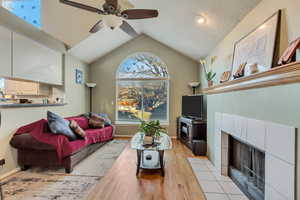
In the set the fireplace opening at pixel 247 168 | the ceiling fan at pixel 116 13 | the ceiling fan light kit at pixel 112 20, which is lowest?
the fireplace opening at pixel 247 168

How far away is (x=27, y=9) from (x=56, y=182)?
3380mm

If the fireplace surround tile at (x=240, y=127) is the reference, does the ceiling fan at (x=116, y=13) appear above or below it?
above

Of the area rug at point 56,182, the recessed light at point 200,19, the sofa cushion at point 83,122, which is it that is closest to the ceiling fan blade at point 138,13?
the recessed light at point 200,19

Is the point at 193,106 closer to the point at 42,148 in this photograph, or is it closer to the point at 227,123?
the point at 227,123

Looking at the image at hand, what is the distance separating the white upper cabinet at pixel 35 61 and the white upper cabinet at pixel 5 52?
98 millimetres

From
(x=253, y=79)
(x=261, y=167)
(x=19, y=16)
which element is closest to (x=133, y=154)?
(x=261, y=167)

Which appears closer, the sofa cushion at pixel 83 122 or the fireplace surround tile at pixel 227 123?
the fireplace surround tile at pixel 227 123

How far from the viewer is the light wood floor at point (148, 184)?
2174mm

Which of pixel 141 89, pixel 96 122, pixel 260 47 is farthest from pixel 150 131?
pixel 141 89

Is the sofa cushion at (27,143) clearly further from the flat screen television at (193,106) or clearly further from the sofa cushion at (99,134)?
the flat screen television at (193,106)

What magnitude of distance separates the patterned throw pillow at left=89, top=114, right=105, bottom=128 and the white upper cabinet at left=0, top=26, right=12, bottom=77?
2.23m

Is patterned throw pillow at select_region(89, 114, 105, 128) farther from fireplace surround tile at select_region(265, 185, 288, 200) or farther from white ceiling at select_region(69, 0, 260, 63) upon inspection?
fireplace surround tile at select_region(265, 185, 288, 200)

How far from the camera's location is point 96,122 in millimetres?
4648

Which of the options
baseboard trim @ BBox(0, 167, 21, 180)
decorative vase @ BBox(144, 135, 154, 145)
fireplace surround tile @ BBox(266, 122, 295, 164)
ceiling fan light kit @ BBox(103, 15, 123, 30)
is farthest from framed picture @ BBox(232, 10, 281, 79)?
baseboard trim @ BBox(0, 167, 21, 180)
